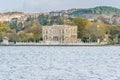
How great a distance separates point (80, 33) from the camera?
119 meters

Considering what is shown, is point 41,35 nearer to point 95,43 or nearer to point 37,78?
point 95,43

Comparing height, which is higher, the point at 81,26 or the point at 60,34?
the point at 81,26

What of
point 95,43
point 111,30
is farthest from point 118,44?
point 111,30

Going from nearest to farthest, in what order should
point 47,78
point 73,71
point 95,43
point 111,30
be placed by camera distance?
point 47,78 < point 73,71 < point 95,43 < point 111,30

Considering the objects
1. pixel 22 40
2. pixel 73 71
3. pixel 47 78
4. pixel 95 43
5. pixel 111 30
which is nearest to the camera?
pixel 47 78

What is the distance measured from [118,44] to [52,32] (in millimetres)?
16989

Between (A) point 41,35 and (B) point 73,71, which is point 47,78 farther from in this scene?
(A) point 41,35

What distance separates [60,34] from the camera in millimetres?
120500

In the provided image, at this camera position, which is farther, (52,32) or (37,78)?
(52,32)

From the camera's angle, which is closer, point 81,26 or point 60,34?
point 60,34

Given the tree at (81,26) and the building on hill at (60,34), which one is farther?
the tree at (81,26)

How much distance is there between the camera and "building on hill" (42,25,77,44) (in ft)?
388

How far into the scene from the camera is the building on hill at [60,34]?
11831 cm

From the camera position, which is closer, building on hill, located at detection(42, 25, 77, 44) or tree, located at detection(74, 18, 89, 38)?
building on hill, located at detection(42, 25, 77, 44)
